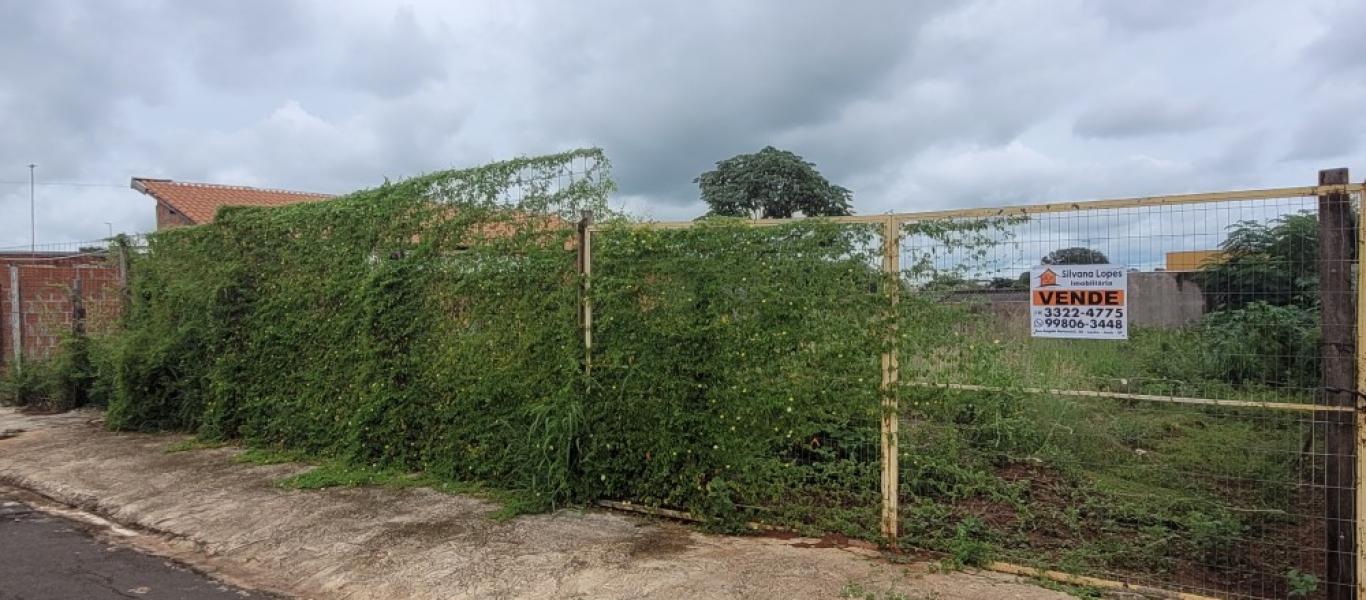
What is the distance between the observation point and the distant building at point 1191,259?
4145 millimetres

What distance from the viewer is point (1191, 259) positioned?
4.19m

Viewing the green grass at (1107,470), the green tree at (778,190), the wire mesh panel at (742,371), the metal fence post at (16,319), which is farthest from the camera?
the green tree at (778,190)

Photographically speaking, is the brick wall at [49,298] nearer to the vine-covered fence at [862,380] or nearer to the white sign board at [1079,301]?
the vine-covered fence at [862,380]

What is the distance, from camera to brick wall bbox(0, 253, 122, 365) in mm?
11674

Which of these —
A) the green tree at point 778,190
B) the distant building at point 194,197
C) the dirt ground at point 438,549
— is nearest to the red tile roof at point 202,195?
the distant building at point 194,197

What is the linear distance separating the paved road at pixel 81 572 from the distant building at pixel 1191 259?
533cm

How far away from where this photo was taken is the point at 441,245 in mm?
7176

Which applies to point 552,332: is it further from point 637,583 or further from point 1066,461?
point 1066,461

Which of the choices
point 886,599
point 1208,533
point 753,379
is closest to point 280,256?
point 753,379

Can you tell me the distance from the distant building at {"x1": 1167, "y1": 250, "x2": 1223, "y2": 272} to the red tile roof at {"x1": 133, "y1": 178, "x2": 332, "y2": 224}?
21927 millimetres

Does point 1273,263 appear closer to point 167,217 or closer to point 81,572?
point 81,572

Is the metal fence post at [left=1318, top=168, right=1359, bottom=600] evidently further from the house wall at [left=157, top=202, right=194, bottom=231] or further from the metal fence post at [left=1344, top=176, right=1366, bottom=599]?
the house wall at [left=157, top=202, right=194, bottom=231]

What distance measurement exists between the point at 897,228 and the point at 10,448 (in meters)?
10.0

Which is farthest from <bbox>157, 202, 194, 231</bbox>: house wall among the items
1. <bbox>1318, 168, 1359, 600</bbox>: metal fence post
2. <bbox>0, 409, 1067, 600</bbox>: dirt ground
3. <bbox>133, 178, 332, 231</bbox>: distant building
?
<bbox>1318, 168, 1359, 600</bbox>: metal fence post
